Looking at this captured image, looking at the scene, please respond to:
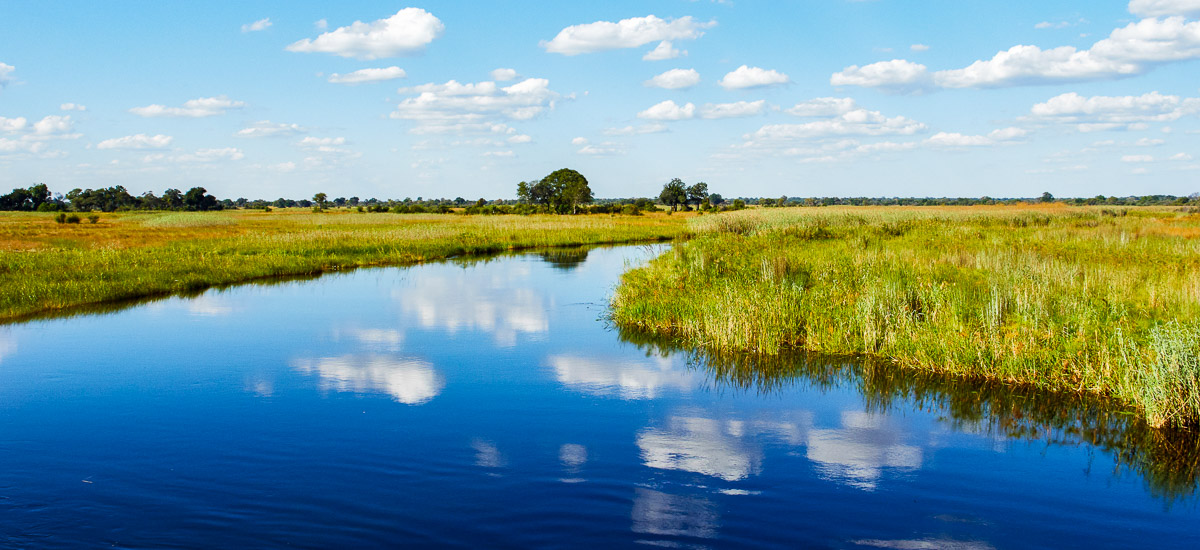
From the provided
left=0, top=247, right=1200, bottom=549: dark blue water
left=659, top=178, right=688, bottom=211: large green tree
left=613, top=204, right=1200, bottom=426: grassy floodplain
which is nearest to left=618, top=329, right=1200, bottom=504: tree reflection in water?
left=0, top=247, right=1200, bottom=549: dark blue water

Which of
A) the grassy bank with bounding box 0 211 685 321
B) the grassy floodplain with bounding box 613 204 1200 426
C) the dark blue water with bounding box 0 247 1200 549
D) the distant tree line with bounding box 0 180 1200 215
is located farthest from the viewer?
the distant tree line with bounding box 0 180 1200 215

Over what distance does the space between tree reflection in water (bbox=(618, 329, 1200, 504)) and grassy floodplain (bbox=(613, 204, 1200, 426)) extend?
25 cm

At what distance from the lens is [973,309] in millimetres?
11539

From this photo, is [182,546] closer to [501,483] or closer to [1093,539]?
[501,483]

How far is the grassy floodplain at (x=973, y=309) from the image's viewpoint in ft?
30.2

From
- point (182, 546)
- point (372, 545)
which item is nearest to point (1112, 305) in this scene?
point (372, 545)

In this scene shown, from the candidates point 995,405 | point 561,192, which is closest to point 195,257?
point 995,405

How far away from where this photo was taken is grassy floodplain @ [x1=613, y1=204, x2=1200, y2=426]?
922cm

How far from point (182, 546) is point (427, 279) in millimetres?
20284

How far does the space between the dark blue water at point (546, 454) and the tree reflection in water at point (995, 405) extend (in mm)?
42

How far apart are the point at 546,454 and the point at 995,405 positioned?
602 cm

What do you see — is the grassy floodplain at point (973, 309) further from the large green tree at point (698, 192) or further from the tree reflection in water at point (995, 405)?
the large green tree at point (698, 192)

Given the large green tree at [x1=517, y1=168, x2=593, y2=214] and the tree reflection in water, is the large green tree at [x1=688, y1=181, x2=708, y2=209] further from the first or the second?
the tree reflection in water

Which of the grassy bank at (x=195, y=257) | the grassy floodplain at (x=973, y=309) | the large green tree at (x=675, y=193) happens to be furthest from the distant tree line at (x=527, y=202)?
the grassy floodplain at (x=973, y=309)
